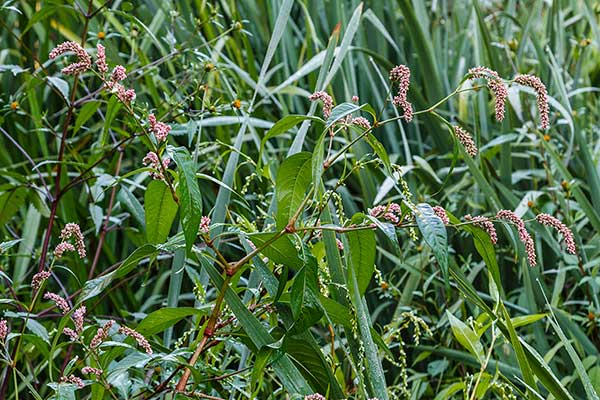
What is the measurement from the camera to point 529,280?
1556 mm

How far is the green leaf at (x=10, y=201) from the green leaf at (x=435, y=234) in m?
0.82

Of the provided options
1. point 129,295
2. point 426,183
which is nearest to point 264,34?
point 426,183

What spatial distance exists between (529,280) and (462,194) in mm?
435

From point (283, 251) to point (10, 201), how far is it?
2.33 feet

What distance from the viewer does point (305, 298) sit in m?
0.84

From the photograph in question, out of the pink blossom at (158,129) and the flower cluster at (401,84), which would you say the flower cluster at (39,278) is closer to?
the pink blossom at (158,129)

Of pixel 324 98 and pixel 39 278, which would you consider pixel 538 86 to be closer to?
pixel 324 98

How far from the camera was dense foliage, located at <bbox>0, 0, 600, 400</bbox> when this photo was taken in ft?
2.81

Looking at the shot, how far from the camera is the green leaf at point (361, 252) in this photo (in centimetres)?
89

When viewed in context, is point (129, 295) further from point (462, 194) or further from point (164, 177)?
point (164, 177)

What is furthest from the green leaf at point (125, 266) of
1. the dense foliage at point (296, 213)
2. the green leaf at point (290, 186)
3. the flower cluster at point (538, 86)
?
the flower cluster at point (538, 86)

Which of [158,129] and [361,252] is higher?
[158,129]

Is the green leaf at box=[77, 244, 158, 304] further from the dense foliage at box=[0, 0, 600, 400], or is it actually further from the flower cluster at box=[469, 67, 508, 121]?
the flower cluster at box=[469, 67, 508, 121]

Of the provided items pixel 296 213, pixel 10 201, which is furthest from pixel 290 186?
pixel 10 201
